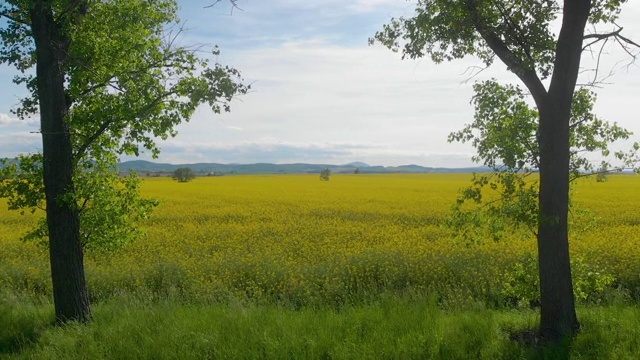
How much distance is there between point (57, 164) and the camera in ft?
23.1

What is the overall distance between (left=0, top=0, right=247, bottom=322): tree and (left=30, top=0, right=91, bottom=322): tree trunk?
0.01 metres

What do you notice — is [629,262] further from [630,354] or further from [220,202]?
[220,202]

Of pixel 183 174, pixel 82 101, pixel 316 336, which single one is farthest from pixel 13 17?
pixel 183 174

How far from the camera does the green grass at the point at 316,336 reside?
5391 mm

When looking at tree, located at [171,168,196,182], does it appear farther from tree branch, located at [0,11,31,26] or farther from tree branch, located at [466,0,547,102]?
tree branch, located at [466,0,547,102]

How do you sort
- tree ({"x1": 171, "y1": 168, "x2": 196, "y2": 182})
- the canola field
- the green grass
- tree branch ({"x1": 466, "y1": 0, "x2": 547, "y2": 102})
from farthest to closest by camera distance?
tree ({"x1": 171, "y1": 168, "x2": 196, "y2": 182}) → the canola field → tree branch ({"x1": 466, "y1": 0, "x2": 547, "y2": 102}) → the green grass

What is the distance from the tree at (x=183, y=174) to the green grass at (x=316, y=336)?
60.4 metres

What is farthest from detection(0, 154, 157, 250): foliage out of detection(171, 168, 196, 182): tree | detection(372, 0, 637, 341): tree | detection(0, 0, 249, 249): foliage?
detection(171, 168, 196, 182): tree

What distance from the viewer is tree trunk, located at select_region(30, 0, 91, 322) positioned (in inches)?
275

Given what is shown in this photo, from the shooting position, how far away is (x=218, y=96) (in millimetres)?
6680

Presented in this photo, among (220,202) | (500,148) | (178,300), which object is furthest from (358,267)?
(220,202)

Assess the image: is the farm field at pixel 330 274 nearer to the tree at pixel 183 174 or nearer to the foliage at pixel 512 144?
the foliage at pixel 512 144

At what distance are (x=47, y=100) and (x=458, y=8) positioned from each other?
5480mm

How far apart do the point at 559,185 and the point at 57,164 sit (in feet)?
20.9
